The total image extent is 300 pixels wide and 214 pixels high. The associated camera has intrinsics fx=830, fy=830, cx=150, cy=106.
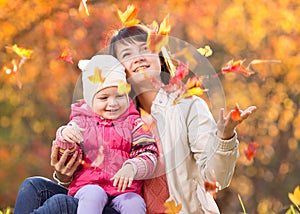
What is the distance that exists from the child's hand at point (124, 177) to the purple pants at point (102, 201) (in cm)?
4

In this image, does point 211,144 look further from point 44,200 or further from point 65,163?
point 44,200

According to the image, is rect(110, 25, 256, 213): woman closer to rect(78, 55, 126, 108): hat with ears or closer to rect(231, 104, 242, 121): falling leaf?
rect(78, 55, 126, 108): hat with ears

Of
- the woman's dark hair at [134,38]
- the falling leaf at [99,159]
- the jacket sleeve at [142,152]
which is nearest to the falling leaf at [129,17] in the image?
the woman's dark hair at [134,38]

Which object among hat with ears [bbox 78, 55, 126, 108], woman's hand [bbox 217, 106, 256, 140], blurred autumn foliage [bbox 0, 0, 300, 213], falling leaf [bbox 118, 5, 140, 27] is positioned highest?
falling leaf [bbox 118, 5, 140, 27]

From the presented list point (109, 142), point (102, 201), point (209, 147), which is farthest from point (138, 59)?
point (102, 201)

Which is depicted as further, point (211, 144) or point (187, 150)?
point (187, 150)

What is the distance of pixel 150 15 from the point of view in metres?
7.30

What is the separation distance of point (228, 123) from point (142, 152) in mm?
363

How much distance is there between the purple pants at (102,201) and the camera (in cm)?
257

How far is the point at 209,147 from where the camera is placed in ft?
8.57

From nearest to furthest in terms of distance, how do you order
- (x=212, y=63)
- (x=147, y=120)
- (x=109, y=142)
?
(x=109, y=142)
(x=147, y=120)
(x=212, y=63)

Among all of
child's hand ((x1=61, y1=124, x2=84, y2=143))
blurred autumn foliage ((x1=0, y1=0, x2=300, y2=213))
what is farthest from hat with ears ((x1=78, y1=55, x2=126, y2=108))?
blurred autumn foliage ((x1=0, y1=0, x2=300, y2=213))

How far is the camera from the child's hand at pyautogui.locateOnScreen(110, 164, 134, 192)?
8.51ft

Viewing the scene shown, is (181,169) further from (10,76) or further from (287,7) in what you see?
(10,76)
